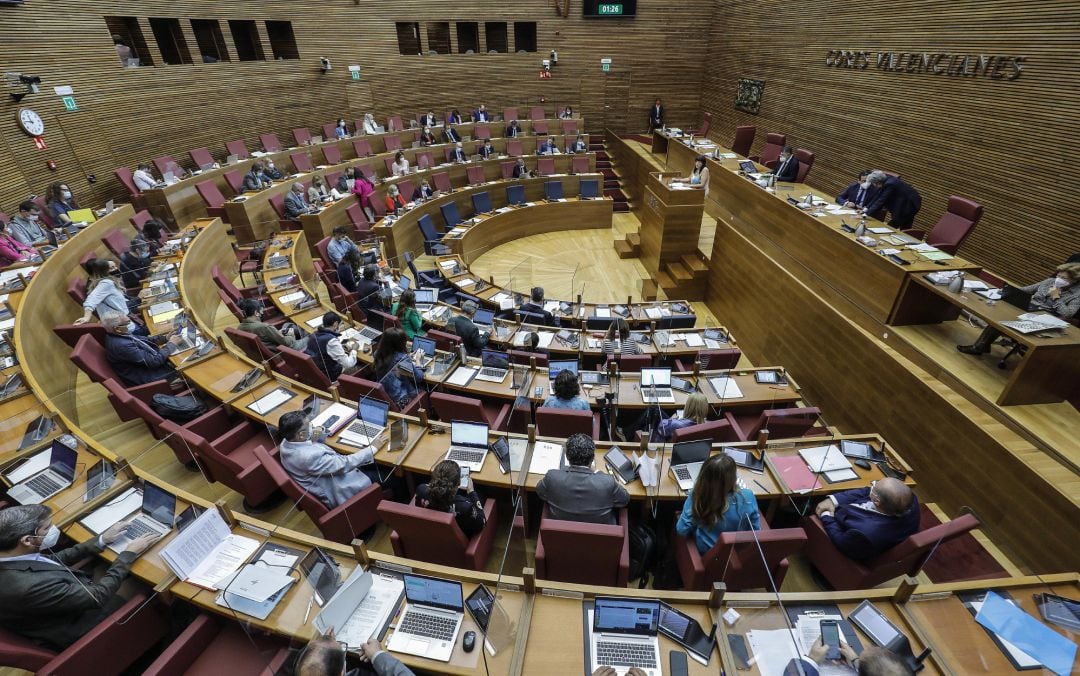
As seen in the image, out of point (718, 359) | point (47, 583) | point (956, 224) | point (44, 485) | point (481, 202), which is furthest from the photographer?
point (481, 202)

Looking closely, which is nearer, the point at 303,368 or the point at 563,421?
the point at 563,421

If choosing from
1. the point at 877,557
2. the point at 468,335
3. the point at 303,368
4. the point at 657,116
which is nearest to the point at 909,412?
the point at 877,557

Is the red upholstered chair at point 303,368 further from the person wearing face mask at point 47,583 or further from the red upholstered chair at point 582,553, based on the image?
the red upholstered chair at point 582,553

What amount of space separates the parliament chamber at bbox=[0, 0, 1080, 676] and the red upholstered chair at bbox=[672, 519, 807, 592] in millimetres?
22

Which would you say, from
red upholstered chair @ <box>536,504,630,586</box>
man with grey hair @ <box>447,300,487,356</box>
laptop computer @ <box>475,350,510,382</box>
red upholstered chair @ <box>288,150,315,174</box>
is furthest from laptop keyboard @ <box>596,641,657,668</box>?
red upholstered chair @ <box>288,150,315,174</box>

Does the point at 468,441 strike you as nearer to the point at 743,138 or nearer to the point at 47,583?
the point at 47,583

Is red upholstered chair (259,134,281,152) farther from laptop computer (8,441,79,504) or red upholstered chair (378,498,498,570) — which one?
red upholstered chair (378,498,498,570)

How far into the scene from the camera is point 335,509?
10.1 ft

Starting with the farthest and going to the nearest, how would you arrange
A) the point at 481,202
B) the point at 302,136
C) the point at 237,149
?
1. the point at 302,136
2. the point at 481,202
3. the point at 237,149

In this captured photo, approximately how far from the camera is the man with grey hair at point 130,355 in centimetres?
416

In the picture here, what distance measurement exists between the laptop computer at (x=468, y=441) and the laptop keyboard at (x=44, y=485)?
2.44 meters

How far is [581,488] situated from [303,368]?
3067 millimetres

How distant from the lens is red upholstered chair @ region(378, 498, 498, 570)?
2598 millimetres

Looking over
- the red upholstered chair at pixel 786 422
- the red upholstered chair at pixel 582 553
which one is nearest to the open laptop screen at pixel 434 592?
the red upholstered chair at pixel 582 553
